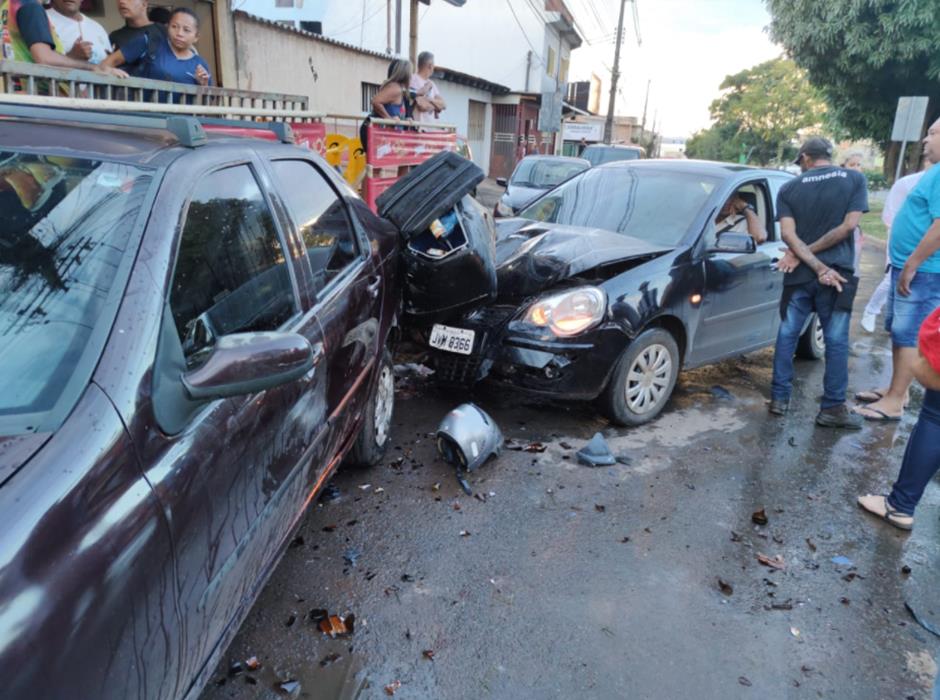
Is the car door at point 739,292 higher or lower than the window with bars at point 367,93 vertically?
lower

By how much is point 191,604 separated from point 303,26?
54.1 ft

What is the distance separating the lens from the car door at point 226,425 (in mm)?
1564

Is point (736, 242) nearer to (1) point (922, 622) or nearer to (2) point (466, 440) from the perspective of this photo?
(2) point (466, 440)

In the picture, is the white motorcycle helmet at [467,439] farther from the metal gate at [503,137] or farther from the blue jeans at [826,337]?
the metal gate at [503,137]

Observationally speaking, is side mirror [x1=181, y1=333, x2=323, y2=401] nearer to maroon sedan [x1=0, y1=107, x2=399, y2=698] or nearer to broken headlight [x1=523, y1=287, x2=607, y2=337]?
maroon sedan [x1=0, y1=107, x2=399, y2=698]

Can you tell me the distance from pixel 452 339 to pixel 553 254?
2.84 ft

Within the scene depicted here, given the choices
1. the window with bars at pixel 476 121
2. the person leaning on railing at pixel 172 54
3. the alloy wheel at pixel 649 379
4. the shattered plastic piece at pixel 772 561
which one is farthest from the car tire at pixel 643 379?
the window with bars at pixel 476 121

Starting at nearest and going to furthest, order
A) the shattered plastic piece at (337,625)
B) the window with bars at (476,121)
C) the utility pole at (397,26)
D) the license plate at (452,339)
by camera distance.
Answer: the shattered plastic piece at (337,625), the license plate at (452,339), the utility pole at (397,26), the window with bars at (476,121)

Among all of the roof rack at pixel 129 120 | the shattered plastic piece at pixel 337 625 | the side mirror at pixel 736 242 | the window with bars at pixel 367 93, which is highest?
the window with bars at pixel 367 93

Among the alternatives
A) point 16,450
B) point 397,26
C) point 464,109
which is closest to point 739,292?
point 16,450

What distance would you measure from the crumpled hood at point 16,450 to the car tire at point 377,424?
1.96 meters

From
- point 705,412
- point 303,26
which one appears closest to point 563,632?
point 705,412

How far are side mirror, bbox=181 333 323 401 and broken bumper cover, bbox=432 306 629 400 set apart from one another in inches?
87.6

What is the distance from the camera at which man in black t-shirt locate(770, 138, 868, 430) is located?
4.32 meters
